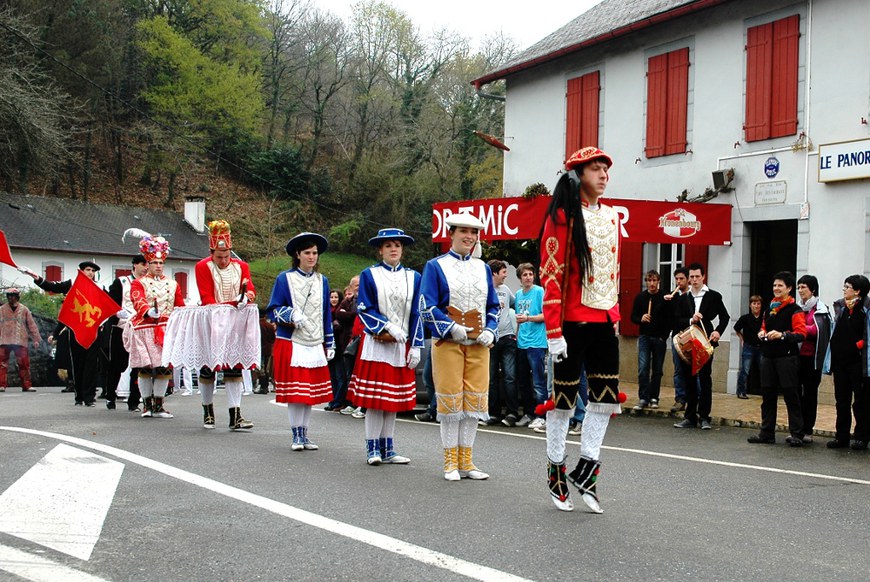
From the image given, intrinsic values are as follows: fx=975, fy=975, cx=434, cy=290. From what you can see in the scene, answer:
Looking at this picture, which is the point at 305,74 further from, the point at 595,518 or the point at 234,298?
the point at 595,518

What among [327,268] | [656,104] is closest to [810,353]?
[656,104]

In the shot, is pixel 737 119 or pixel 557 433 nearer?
pixel 557 433

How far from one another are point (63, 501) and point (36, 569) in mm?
1669

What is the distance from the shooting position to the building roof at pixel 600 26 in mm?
18312

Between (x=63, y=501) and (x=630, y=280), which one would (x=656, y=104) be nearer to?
(x=630, y=280)

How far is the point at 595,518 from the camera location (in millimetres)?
5871

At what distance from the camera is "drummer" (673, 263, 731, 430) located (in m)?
12.3

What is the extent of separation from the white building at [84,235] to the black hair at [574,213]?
4008 centimetres

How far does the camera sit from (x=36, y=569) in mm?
4551

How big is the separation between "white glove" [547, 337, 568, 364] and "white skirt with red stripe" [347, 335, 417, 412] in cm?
249

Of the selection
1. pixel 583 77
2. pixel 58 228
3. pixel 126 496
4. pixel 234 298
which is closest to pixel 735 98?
pixel 583 77

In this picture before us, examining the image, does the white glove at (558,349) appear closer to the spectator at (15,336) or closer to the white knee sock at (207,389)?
the white knee sock at (207,389)

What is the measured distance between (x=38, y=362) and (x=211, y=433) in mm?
13305

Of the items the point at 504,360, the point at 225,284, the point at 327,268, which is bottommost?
the point at 504,360
